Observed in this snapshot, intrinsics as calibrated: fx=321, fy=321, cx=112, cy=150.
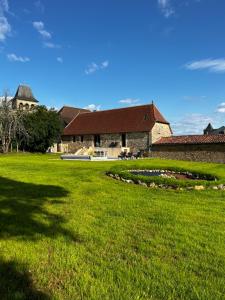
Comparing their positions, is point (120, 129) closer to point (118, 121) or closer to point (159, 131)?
point (118, 121)

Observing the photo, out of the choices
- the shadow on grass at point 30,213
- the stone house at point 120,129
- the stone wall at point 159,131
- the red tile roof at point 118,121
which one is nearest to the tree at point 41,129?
the stone house at point 120,129

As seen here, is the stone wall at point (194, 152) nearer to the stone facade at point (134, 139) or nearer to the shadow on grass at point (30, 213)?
the stone facade at point (134, 139)

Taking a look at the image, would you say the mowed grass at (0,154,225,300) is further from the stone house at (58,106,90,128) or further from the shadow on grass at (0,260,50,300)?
the stone house at (58,106,90,128)

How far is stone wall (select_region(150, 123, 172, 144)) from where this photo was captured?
129 feet

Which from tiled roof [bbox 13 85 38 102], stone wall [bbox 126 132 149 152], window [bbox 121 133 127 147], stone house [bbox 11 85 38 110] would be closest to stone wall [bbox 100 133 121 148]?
window [bbox 121 133 127 147]

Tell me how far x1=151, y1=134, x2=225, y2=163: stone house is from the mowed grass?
25113 millimetres

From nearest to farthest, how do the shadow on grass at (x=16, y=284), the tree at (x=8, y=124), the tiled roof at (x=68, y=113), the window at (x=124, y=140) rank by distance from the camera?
the shadow on grass at (x=16, y=284) < the tree at (x=8, y=124) < the window at (x=124, y=140) < the tiled roof at (x=68, y=113)

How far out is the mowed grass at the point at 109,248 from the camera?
3.48 m

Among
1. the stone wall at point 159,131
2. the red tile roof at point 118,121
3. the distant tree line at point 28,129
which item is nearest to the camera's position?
the stone wall at point 159,131

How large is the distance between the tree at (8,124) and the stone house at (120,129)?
27.9ft

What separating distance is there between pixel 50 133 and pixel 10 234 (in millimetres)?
41360

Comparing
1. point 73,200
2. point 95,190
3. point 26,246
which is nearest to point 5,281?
point 26,246

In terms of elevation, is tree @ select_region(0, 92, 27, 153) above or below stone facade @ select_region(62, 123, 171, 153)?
above

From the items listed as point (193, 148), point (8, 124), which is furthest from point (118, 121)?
point (8, 124)
